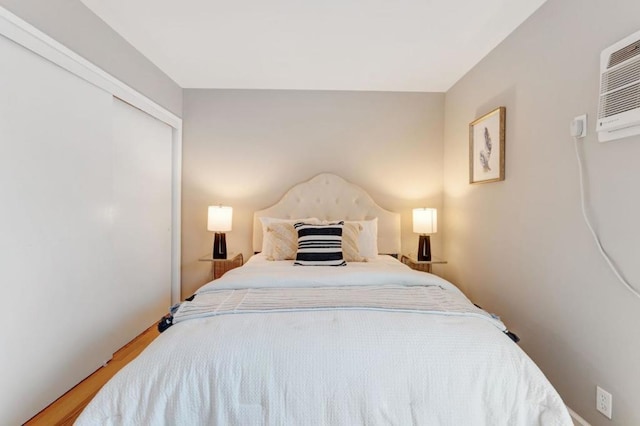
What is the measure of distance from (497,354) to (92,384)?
7.63 feet

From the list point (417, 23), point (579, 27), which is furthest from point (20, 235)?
point (579, 27)

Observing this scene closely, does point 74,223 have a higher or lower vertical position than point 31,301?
higher

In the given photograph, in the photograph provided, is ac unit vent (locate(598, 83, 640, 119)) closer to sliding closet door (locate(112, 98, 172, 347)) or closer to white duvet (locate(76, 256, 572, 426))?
white duvet (locate(76, 256, 572, 426))

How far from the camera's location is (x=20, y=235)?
64.0 inches

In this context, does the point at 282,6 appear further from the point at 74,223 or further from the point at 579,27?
the point at 74,223

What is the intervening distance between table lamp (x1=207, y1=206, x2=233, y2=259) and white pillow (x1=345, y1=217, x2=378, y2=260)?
1230 millimetres

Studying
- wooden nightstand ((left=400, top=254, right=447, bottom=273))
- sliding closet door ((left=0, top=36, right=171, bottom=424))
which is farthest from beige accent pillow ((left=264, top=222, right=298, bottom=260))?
wooden nightstand ((left=400, top=254, right=447, bottom=273))

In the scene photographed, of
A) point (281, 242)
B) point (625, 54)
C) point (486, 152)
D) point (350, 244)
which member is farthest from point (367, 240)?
point (625, 54)

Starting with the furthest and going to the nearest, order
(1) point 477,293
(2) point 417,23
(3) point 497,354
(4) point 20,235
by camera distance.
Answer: (1) point 477,293 < (2) point 417,23 < (4) point 20,235 < (3) point 497,354

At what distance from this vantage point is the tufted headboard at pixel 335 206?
3320 mm

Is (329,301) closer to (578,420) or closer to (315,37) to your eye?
(578,420)

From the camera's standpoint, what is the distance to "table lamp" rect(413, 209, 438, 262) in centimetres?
311

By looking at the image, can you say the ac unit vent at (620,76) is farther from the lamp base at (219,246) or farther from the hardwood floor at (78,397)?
the hardwood floor at (78,397)

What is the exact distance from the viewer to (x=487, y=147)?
8.20 feet
